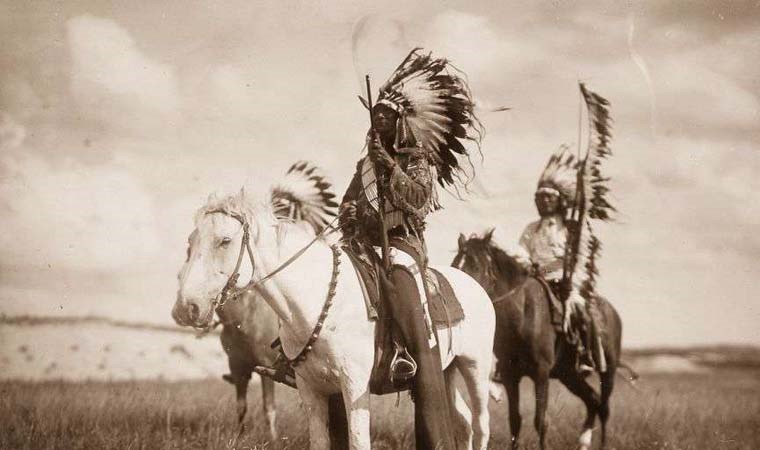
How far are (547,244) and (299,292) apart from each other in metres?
3.60

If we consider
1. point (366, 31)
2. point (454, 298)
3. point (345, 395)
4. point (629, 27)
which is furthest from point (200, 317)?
point (629, 27)

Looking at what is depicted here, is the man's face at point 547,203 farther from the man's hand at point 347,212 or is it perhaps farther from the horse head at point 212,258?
the horse head at point 212,258

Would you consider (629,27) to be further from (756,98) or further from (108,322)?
(108,322)

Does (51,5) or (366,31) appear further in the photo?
A: (51,5)

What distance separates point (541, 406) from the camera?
269 inches

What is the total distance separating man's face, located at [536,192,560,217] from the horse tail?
7.93 ft

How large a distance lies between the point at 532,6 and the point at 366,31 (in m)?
2.41

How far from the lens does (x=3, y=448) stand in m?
6.18

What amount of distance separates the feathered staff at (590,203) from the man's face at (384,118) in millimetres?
2111

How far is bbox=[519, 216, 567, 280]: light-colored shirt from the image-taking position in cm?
746

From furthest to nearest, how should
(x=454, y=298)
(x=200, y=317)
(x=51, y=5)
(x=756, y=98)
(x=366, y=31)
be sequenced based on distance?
(x=756, y=98) < (x=51, y=5) < (x=366, y=31) < (x=454, y=298) < (x=200, y=317)

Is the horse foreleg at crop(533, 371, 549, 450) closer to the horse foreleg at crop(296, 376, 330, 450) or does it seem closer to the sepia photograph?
the sepia photograph

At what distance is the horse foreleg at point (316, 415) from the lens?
4.88 metres

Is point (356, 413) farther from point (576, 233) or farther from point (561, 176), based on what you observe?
point (561, 176)
